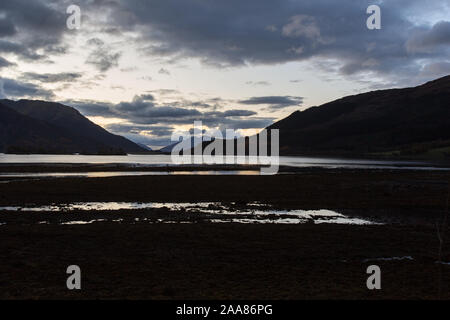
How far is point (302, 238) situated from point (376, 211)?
527 inches

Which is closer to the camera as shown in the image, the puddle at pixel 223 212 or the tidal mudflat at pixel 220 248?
the tidal mudflat at pixel 220 248

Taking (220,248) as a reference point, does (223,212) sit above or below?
above

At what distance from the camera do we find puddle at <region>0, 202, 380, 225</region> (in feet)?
84.9

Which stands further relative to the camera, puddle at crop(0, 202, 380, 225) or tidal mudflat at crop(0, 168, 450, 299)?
puddle at crop(0, 202, 380, 225)

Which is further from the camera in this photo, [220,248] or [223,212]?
[223,212]

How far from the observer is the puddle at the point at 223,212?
84.9 feet

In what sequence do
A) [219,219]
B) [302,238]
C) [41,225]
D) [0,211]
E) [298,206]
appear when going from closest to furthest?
1. [302,238]
2. [41,225]
3. [219,219]
4. [0,211]
5. [298,206]

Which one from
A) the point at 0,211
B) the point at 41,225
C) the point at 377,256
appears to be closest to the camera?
the point at 377,256

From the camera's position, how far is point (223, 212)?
97.1 feet
